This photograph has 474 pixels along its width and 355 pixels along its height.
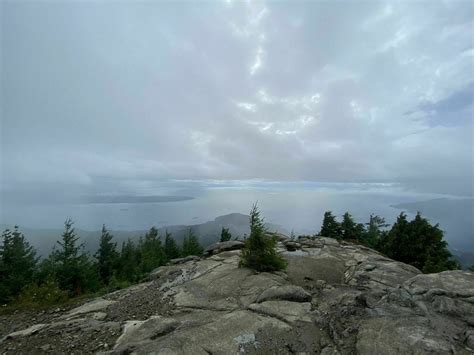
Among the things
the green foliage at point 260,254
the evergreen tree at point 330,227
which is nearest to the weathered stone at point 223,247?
the green foliage at point 260,254

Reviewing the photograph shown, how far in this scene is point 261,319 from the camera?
7344 millimetres

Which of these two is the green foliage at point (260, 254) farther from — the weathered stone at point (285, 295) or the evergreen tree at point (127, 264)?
the evergreen tree at point (127, 264)

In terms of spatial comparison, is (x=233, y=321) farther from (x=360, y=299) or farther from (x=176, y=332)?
(x=360, y=299)

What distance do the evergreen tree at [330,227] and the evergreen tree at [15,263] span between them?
48.7 meters

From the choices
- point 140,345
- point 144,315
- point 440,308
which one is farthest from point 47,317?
point 440,308

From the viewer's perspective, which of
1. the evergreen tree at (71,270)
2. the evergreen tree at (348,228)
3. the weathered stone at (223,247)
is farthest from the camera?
the evergreen tree at (348,228)

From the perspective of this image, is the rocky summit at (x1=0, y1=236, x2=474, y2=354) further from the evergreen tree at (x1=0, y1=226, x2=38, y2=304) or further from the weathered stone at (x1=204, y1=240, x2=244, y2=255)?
the evergreen tree at (x1=0, y1=226, x2=38, y2=304)

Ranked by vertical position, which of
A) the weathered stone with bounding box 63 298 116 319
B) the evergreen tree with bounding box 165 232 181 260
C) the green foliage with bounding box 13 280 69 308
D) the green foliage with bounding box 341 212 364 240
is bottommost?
the evergreen tree with bounding box 165 232 181 260

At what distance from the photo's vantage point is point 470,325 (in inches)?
249

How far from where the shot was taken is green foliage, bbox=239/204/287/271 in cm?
1220

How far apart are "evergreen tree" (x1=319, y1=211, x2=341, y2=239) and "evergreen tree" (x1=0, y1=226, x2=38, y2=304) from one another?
48.7 metres

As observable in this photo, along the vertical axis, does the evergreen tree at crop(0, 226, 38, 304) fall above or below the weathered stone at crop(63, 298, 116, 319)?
below

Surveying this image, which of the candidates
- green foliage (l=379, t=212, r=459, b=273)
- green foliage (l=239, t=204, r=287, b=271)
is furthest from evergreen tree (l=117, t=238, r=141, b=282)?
green foliage (l=379, t=212, r=459, b=273)

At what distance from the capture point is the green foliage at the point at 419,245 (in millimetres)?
26953
